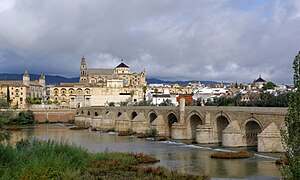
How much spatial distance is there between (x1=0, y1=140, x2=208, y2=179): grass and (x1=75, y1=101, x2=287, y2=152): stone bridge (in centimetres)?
765

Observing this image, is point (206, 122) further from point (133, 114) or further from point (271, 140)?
point (133, 114)

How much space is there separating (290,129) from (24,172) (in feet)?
30.6

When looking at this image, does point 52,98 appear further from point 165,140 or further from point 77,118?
point 165,140

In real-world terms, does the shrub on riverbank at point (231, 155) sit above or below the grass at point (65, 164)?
below

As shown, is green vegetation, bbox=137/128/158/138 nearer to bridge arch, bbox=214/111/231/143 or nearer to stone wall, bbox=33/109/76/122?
bridge arch, bbox=214/111/231/143

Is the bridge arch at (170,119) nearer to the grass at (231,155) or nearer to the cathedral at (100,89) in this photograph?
the grass at (231,155)

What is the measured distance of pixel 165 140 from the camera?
41.1 metres

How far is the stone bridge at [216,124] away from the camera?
29891 mm

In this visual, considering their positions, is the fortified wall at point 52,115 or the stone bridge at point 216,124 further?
the fortified wall at point 52,115

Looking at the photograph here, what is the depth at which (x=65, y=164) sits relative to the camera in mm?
19125

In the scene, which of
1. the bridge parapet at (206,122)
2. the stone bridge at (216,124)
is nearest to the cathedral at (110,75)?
the bridge parapet at (206,122)

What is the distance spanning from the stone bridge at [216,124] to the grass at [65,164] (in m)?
7.65

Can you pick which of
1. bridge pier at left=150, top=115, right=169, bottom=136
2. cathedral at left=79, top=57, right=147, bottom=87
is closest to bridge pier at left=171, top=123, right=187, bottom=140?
bridge pier at left=150, top=115, right=169, bottom=136

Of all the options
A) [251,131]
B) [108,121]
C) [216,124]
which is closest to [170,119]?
[216,124]
